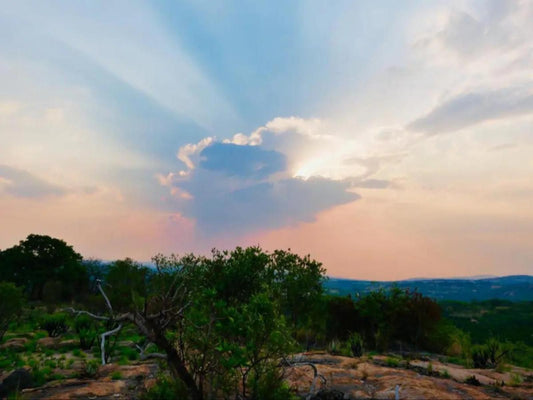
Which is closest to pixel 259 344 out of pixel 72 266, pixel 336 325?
pixel 336 325

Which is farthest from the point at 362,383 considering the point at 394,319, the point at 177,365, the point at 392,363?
the point at 394,319

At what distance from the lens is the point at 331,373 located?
55.0ft

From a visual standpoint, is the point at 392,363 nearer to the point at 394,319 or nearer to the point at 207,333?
the point at 394,319

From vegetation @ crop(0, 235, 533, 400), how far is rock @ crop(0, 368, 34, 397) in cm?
162

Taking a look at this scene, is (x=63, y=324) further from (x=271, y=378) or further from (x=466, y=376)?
(x=466, y=376)

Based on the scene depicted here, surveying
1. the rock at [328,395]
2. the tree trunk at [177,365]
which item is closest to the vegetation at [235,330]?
the tree trunk at [177,365]

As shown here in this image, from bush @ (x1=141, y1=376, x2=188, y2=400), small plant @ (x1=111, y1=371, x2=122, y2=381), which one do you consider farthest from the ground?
bush @ (x1=141, y1=376, x2=188, y2=400)

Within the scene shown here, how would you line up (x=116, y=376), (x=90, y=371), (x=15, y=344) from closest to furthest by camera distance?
(x=116, y=376)
(x=90, y=371)
(x=15, y=344)

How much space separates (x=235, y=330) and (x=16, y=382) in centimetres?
1172

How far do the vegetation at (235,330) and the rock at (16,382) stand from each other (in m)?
1.62

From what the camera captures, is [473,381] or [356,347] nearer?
[473,381]

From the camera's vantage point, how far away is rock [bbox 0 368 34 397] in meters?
14.4

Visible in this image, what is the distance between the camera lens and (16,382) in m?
14.7

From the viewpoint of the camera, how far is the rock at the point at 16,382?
14359mm
